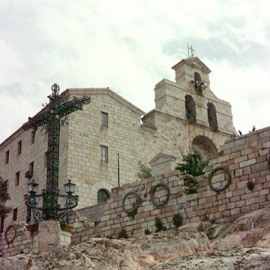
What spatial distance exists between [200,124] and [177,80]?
11.8ft

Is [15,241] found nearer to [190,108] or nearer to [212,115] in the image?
[190,108]

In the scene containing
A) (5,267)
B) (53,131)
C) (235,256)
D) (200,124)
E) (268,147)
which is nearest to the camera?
(235,256)

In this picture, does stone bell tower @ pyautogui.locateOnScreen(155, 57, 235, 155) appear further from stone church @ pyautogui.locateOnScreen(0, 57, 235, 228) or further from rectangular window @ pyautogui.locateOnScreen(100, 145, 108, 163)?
rectangular window @ pyautogui.locateOnScreen(100, 145, 108, 163)

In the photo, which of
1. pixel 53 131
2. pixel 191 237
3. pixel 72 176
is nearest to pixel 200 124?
pixel 72 176

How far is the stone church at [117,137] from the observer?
26.9 m

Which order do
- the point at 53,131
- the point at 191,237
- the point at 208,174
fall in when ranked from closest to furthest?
the point at 191,237
the point at 208,174
the point at 53,131

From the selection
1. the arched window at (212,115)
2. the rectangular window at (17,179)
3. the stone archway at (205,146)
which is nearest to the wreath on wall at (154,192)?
the stone archway at (205,146)

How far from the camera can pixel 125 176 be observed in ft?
93.1

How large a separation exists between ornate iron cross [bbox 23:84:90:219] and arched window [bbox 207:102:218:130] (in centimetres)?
1570

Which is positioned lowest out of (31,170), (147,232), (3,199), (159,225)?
(147,232)

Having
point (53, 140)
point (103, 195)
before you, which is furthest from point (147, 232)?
point (103, 195)

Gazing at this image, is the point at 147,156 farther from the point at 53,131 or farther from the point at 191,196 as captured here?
the point at 191,196

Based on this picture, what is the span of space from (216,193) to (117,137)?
584 inches

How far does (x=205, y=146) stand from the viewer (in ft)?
109
